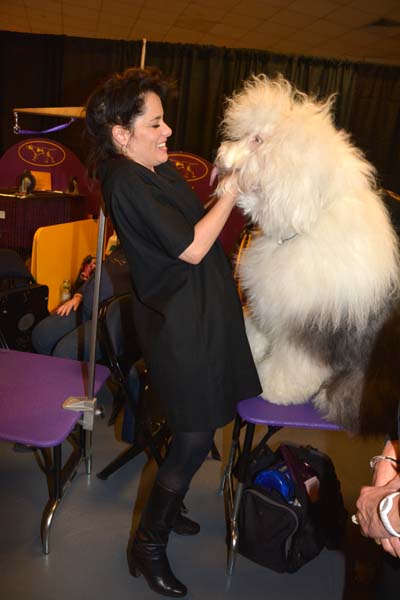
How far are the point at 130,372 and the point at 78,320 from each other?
2.06ft

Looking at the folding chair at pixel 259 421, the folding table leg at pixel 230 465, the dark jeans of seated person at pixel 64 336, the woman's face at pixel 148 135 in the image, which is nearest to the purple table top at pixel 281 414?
the folding chair at pixel 259 421

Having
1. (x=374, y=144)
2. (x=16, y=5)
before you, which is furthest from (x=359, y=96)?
(x=16, y=5)

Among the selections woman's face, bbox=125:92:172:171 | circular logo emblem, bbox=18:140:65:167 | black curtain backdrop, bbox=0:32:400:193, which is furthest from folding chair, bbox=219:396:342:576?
black curtain backdrop, bbox=0:32:400:193

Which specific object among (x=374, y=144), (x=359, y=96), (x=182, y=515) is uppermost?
(x=359, y=96)

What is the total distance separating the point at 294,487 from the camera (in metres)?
1.49

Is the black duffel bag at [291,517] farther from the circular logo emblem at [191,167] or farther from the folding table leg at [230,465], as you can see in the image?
the circular logo emblem at [191,167]

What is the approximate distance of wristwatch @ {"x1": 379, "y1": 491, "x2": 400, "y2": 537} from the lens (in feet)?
2.40

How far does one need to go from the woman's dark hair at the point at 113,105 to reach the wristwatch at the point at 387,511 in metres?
0.98

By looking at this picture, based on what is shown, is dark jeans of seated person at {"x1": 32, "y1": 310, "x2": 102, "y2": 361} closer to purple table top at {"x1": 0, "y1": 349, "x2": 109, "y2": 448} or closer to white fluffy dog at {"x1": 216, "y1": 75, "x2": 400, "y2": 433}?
purple table top at {"x1": 0, "y1": 349, "x2": 109, "y2": 448}

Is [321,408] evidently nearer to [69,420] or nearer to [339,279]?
[339,279]

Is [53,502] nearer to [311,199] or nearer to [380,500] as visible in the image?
[380,500]

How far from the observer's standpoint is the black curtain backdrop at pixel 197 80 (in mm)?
4137

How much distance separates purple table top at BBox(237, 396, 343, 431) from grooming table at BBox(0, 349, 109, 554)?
0.54 metres

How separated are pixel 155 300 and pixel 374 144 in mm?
4066
